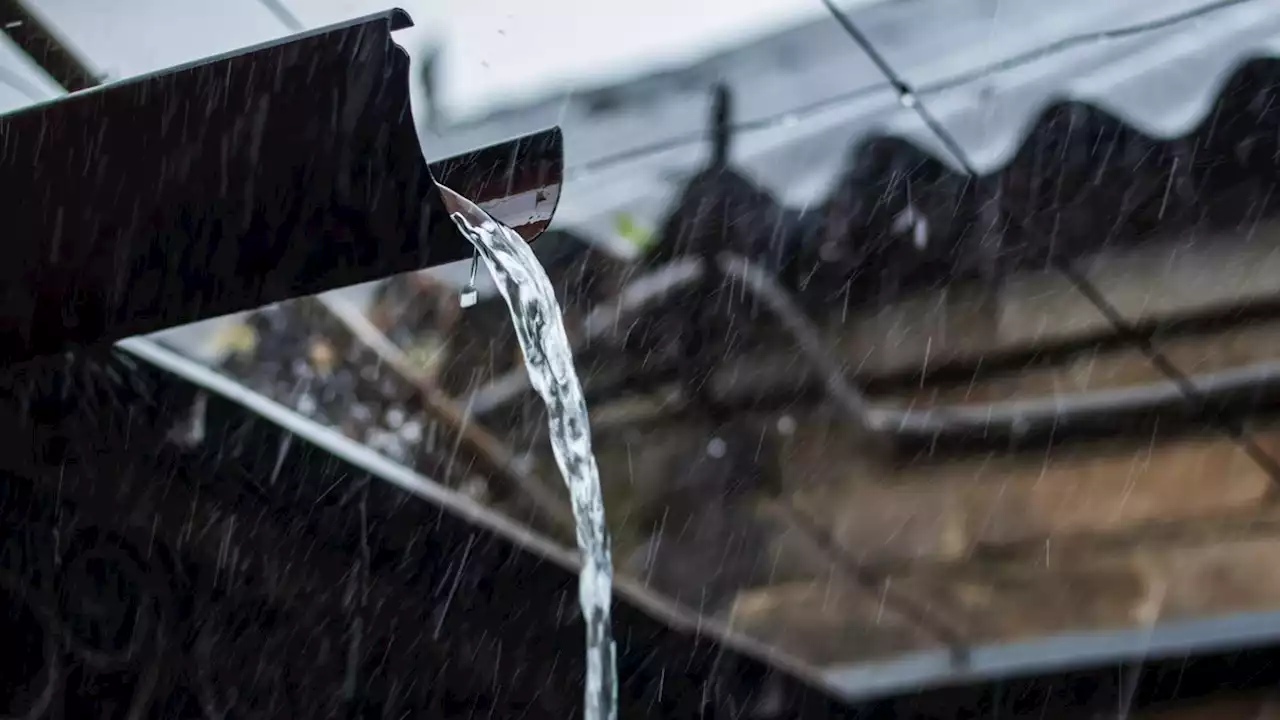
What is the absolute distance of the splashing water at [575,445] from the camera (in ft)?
3.42

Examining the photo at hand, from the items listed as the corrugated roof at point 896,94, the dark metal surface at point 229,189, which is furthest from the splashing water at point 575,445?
the corrugated roof at point 896,94

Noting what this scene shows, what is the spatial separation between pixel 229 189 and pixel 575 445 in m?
0.59

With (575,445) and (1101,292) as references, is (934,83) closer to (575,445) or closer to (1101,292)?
(1101,292)

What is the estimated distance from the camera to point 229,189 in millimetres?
684

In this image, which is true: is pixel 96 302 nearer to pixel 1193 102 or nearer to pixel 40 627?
pixel 40 627

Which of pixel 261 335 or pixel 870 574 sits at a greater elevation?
pixel 261 335

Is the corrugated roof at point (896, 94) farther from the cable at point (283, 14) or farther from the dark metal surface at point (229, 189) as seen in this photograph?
the dark metal surface at point (229, 189)

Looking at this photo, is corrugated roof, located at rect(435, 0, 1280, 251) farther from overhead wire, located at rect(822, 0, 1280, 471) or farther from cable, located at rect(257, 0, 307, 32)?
cable, located at rect(257, 0, 307, 32)

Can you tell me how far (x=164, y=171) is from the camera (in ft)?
2.26

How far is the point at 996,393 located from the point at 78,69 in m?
1.22

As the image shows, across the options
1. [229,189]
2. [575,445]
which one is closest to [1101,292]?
[575,445]

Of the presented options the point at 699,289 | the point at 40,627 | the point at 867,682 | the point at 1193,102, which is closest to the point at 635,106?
the point at 699,289

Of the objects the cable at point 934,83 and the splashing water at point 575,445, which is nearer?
the splashing water at point 575,445

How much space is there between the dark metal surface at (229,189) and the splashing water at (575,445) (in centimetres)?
24
